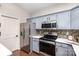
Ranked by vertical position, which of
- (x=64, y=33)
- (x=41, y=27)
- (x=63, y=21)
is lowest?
(x=64, y=33)

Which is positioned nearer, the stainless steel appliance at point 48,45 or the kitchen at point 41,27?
the kitchen at point 41,27

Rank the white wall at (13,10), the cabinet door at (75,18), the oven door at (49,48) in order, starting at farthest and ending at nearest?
the oven door at (49,48) < the cabinet door at (75,18) < the white wall at (13,10)

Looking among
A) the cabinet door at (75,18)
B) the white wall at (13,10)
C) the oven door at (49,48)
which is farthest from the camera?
the oven door at (49,48)

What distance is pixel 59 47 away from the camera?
1339 mm

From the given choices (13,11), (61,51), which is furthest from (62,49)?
(13,11)

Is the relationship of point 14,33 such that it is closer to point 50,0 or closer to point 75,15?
point 50,0

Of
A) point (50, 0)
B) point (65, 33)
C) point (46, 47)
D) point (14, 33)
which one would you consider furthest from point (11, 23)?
point (65, 33)

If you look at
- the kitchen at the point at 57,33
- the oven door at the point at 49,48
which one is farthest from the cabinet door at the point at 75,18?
the oven door at the point at 49,48

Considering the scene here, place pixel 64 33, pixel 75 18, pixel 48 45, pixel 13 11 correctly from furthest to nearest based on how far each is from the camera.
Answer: pixel 64 33 < pixel 48 45 < pixel 75 18 < pixel 13 11

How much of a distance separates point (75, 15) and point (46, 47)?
75cm

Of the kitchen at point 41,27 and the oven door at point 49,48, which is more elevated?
the kitchen at point 41,27

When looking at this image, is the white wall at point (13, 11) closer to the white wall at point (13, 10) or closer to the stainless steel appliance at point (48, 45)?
the white wall at point (13, 10)

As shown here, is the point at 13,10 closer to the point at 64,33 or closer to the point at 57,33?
the point at 57,33

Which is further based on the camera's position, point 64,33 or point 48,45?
point 64,33
